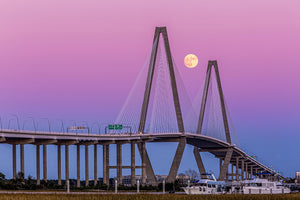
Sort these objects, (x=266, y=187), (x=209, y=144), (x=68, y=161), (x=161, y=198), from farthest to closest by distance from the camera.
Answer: (x=209, y=144) < (x=68, y=161) < (x=266, y=187) < (x=161, y=198)

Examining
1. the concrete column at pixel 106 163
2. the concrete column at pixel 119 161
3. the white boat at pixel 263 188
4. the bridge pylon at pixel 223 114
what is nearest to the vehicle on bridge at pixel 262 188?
the white boat at pixel 263 188

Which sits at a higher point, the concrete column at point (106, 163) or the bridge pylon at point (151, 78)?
the bridge pylon at point (151, 78)

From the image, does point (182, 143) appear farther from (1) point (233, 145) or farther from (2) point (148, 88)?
(1) point (233, 145)

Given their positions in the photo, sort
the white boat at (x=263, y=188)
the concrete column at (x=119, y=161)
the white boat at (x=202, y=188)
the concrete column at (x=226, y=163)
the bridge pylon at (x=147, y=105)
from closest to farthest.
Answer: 1. the white boat at (x=202, y=188)
2. the white boat at (x=263, y=188)
3. the bridge pylon at (x=147, y=105)
4. the concrete column at (x=119, y=161)
5. the concrete column at (x=226, y=163)

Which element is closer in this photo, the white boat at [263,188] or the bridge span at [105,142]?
the white boat at [263,188]

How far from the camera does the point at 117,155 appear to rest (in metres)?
122

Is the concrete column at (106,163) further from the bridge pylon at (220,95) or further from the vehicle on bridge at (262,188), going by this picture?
the bridge pylon at (220,95)

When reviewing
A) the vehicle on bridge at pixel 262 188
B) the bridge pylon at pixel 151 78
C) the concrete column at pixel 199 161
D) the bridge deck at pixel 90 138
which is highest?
the bridge pylon at pixel 151 78

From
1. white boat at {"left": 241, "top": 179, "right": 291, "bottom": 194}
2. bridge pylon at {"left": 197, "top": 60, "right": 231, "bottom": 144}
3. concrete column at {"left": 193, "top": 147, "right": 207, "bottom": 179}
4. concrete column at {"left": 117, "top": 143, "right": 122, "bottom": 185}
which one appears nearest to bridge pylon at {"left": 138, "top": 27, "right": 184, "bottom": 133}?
concrete column at {"left": 117, "top": 143, "right": 122, "bottom": 185}

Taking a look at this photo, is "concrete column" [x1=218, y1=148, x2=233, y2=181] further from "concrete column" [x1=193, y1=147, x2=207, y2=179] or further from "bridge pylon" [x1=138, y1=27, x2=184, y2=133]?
"bridge pylon" [x1=138, y1=27, x2=184, y2=133]

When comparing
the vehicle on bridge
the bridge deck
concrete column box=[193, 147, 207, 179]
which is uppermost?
the bridge deck

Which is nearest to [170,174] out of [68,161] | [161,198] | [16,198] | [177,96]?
[177,96]

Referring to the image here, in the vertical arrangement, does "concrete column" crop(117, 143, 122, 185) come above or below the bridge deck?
below

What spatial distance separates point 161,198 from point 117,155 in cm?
6310
